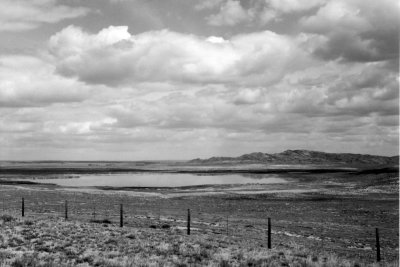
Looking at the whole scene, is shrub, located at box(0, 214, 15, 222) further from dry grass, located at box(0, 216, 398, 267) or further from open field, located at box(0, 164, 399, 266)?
dry grass, located at box(0, 216, 398, 267)

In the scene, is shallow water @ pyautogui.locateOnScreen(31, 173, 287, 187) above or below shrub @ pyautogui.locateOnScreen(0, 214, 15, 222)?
below

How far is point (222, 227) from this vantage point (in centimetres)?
2973

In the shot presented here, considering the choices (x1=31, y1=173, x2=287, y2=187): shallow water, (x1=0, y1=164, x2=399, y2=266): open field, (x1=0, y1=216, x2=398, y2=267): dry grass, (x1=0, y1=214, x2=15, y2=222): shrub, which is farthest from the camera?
(x1=31, y1=173, x2=287, y2=187): shallow water

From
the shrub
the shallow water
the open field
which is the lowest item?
the shallow water

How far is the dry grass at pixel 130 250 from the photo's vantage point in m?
16.6

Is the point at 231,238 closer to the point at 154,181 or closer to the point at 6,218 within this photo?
the point at 6,218

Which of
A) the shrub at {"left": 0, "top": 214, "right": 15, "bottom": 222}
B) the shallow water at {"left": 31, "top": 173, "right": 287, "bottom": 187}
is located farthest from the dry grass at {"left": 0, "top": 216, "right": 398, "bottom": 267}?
the shallow water at {"left": 31, "top": 173, "right": 287, "bottom": 187}

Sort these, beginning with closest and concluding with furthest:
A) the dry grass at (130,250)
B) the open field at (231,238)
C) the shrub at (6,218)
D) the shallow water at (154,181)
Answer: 1. the dry grass at (130,250)
2. the open field at (231,238)
3. the shrub at (6,218)
4. the shallow water at (154,181)

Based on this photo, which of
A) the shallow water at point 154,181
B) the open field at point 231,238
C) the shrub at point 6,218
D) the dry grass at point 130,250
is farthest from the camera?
the shallow water at point 154,181

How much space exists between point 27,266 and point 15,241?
5635 mm

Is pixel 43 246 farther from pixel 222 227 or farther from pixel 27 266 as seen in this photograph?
pixel 222 227

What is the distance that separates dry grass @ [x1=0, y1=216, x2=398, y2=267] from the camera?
16.6 m

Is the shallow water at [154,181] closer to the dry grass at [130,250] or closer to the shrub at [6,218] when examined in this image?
the shrub at [6,218]

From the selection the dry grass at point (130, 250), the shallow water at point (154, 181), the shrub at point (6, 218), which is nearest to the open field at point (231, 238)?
the dry grass at point (130, 250)
